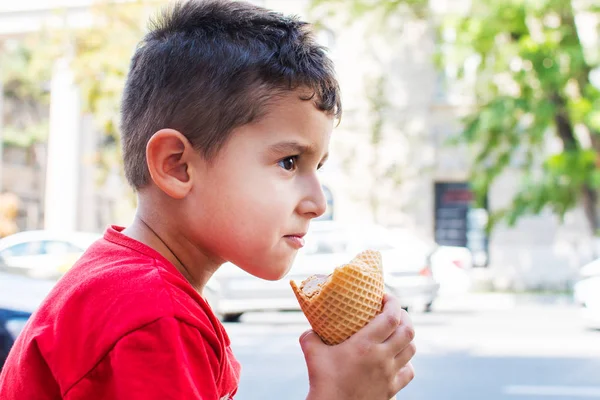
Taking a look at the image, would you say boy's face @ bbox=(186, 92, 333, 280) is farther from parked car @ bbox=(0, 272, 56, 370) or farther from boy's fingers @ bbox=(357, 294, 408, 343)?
parked car @ bbox=(0, 272, 56, 370)

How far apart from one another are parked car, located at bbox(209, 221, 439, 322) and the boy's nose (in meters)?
7.99

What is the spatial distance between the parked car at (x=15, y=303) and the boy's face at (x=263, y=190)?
0.93 metres

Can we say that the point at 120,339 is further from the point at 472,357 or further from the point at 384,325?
the point at 472,357

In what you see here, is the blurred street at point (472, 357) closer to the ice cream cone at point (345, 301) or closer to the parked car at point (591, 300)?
the parked car at point (591, 300)

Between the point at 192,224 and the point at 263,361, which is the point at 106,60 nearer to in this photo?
the point at 263,361

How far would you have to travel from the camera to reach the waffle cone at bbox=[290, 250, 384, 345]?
3.77ft

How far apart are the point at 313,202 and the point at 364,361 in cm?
26

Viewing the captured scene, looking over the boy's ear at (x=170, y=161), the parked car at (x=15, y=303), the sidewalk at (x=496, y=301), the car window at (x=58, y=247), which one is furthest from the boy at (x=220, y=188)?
the sidewalk at (x=496, y=301)

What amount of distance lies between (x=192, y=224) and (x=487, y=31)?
35.3 ft

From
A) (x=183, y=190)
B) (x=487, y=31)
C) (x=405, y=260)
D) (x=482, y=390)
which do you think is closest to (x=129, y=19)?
(x=487, y=31)

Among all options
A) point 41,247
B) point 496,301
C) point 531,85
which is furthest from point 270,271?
point 496,301

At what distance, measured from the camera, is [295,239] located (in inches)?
46.6

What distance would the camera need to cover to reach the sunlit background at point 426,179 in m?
6.86

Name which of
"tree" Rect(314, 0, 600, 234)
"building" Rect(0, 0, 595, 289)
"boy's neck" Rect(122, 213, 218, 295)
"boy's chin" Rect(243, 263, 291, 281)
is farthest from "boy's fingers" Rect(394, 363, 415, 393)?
"building" Rect(0, 0, 595, 289)
